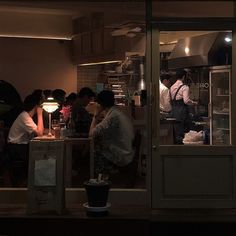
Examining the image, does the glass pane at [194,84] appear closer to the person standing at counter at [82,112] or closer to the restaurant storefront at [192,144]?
the restaurant storefront at [192,144]

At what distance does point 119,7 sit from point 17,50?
3.00 metres

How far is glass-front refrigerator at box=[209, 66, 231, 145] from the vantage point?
5.98m

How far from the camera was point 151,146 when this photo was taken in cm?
598

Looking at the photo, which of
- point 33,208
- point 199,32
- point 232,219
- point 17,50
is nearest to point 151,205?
point 232,219

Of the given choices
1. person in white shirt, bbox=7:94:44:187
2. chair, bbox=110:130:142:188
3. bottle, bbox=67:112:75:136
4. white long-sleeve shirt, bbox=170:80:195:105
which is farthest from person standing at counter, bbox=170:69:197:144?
person in white shirt, bbox=7:94:44:187

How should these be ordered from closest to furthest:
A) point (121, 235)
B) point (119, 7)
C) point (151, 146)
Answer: point (121, 235), point (151, 146), point (119, 7)

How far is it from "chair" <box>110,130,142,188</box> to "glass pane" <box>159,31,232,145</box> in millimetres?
490

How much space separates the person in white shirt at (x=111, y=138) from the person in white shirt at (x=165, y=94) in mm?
Result: 591

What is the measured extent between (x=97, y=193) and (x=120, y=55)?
7.52ft

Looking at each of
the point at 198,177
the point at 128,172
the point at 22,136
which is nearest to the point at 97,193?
the point at 128,172

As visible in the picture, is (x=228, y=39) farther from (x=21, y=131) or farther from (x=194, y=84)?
(x=21, y=131)

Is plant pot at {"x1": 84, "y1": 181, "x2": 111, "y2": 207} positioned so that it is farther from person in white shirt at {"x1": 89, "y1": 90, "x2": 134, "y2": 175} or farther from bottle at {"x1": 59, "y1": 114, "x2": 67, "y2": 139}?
bottle at {"x1": 59, "y1": 114, "x2": 67, "y2": 139}

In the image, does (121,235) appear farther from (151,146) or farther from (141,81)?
(141,81)

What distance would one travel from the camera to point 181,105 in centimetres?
601
